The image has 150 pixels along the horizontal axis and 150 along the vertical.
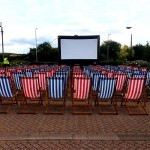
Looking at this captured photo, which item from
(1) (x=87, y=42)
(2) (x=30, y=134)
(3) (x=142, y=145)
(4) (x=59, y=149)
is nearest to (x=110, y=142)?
(3) (x=142, y=145)

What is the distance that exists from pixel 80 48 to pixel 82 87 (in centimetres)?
1966

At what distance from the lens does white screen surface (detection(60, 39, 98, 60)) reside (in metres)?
27.5

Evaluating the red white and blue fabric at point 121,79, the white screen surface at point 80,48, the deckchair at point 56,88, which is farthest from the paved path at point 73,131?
the white screen surface at point 80,48

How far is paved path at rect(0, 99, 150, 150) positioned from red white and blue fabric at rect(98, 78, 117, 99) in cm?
73

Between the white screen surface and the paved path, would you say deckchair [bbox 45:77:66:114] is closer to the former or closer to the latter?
the paved path

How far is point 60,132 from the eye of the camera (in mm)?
5941

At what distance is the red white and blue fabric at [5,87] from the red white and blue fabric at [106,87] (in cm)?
263

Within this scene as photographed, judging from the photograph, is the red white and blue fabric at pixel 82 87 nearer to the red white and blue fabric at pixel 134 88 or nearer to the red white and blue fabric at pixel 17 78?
the red white and blue fabric at pixel 134 88

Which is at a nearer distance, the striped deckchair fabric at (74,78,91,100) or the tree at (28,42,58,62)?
the striped deckchair fabric at (74,78,91,100)

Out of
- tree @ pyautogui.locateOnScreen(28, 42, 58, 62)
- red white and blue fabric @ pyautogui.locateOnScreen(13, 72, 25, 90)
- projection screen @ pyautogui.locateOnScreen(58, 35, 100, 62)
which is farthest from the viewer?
tree @ pyautogui.locateOnScreen(28, 42, 58, 62)

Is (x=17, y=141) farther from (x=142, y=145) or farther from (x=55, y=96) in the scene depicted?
(x=55, y=96)

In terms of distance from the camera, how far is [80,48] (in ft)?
90.6

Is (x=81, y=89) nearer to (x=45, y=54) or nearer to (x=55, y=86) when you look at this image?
(x=55, y=86)

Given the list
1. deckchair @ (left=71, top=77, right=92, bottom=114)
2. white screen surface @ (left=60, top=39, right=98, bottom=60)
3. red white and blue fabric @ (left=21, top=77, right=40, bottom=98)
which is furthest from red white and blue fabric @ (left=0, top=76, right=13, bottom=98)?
white screen surface @ (left=60, top=39, right=98, bottom=60)
